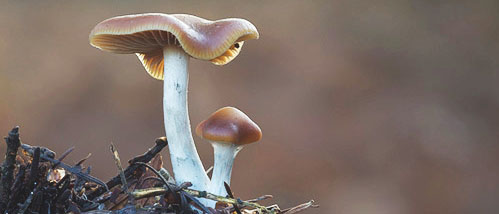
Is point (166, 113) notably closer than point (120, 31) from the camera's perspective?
No

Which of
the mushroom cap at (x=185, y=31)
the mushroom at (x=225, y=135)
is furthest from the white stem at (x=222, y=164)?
the mushroom cap at (x=185, y=31)

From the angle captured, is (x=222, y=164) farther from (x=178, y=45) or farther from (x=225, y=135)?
(x=178, y=45)

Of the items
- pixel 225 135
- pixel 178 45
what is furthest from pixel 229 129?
pixel 178 45

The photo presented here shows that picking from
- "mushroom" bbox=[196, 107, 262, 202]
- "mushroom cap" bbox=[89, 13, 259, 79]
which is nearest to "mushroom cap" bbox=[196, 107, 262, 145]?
"mushroom" bbox=[196, 107, 262, 202]

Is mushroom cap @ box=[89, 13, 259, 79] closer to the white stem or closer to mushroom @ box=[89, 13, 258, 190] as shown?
mushroom @ box=[89, 13, 258, 190]

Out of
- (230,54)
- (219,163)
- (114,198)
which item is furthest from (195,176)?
(230,54)

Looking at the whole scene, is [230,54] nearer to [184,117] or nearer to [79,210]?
[184,117]
